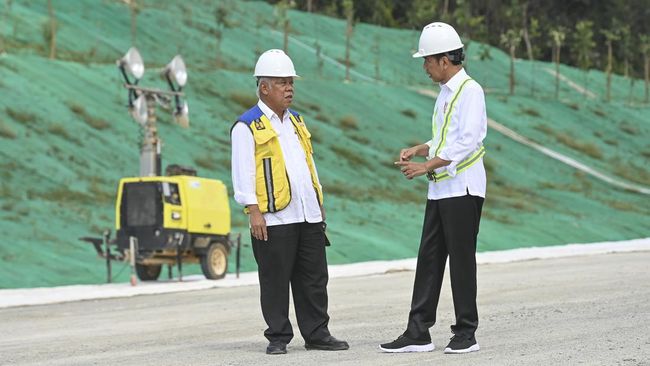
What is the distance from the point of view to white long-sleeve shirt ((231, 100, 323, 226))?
957cm

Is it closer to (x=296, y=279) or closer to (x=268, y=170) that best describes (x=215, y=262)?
(x=296, y=279)

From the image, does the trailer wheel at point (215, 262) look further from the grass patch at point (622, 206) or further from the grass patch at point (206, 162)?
the grass patch at point (622, 206)

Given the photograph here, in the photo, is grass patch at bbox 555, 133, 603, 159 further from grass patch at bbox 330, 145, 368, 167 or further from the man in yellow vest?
the man in yellow vest

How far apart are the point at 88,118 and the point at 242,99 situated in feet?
42.8

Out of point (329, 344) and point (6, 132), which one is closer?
point (329, 344)

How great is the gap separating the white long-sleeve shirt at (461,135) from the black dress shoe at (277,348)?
4.92ft

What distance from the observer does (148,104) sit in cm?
2858

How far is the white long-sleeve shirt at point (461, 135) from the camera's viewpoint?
29.7ft

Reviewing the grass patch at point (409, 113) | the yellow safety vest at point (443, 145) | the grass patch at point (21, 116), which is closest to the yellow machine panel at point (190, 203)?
the grass patch at point (21, 116)

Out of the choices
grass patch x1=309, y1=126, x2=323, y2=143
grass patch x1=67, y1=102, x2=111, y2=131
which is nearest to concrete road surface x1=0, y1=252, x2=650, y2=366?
grass patch x1=67, y1=102, x2=111, y2=131

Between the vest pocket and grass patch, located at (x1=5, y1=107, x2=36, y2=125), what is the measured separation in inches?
1185

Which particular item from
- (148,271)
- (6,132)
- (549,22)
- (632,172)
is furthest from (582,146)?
(549,22)

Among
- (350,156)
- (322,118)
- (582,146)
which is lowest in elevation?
(582,146)

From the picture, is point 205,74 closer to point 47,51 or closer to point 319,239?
point 47,51
